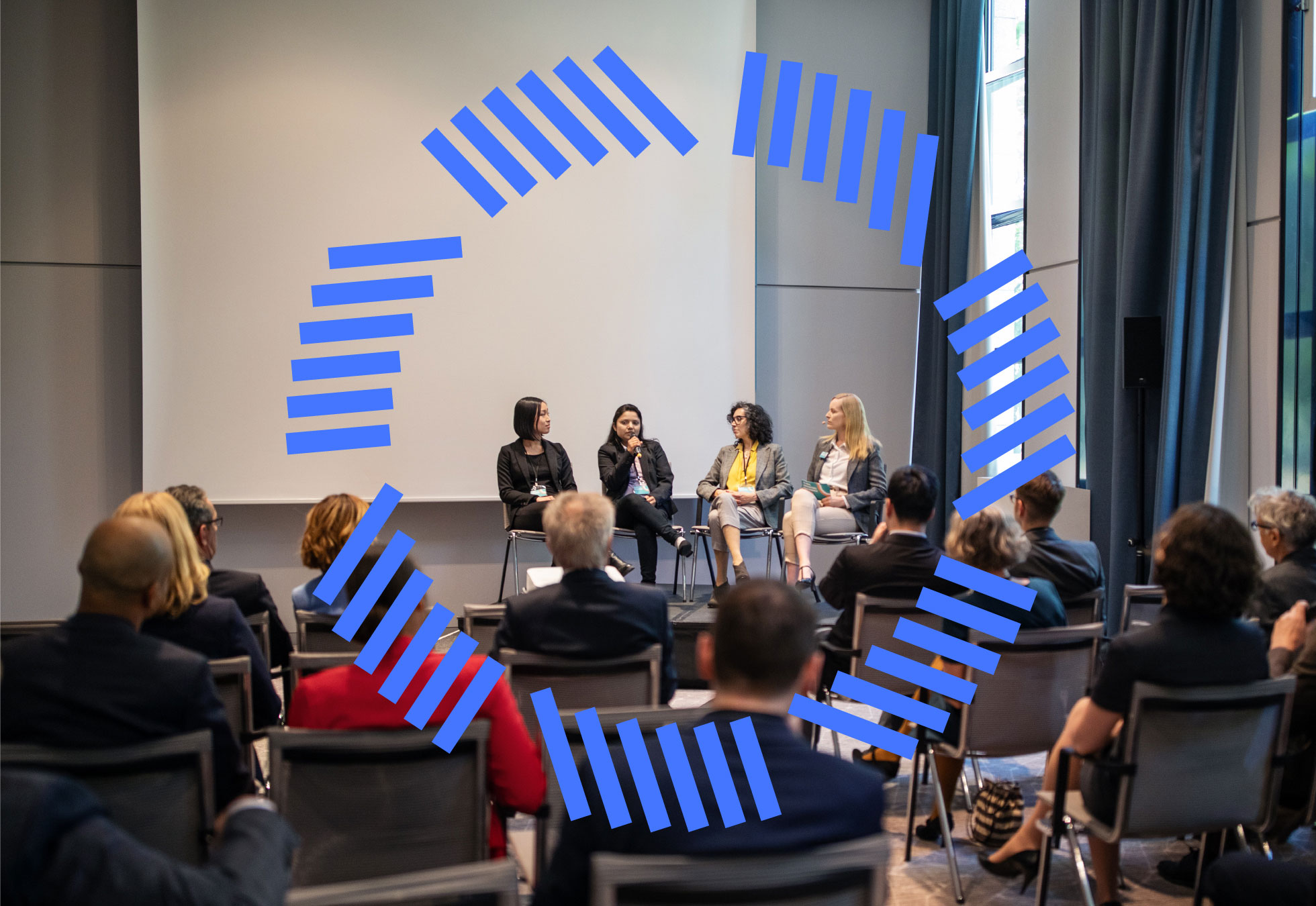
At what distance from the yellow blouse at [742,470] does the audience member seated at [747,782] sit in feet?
15.7

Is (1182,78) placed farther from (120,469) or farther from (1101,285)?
(120,469)

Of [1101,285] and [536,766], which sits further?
[1101,285]

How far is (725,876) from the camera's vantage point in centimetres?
122

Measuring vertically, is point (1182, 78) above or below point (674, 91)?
below

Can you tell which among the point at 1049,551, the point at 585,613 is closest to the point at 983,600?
the point at 1049,551

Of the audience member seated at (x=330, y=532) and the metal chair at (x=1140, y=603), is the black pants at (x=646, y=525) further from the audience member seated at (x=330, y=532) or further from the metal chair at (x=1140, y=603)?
the audience member seated at (x=330, y=532)

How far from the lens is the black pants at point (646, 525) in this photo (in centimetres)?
630

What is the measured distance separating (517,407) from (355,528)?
11.0 ft

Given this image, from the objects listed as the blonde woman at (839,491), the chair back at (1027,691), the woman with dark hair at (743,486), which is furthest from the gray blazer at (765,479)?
the chair back at (1027,691)

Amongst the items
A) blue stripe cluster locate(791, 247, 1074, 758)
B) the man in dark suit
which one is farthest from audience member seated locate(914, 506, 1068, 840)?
the man in dark suit

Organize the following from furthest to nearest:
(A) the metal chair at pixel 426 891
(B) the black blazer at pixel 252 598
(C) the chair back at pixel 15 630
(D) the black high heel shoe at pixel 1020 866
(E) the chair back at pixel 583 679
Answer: (B) the black blazer at pixel 252 598
(C) the chair back at pixel 15 630
(D) the black high heel shoe at pixel 1020 866
(E) the chair back at pixel 583 679
(A) the metal chair at pixel 426 891

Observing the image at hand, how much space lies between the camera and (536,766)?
2037mm

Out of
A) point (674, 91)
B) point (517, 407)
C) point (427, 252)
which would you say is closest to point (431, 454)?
point (517, 407)

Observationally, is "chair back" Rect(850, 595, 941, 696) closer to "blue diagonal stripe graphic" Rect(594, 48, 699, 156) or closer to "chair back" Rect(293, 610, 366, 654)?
"chair back" Rect(293, 610, 366, 654)
